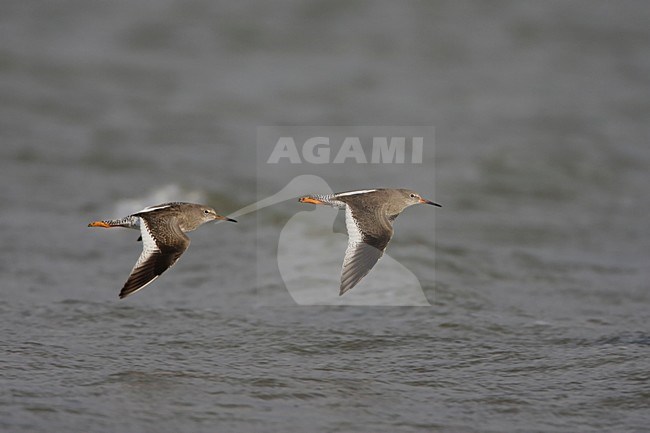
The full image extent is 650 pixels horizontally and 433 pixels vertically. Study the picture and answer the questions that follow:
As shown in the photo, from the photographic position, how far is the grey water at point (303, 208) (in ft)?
19.8

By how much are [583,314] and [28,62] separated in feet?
32.4

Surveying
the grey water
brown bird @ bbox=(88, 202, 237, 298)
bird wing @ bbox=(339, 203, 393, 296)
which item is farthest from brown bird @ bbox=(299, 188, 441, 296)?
brown bird @ bbox=(88, 202, 237, 298)

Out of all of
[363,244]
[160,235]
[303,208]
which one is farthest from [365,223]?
[303,208]

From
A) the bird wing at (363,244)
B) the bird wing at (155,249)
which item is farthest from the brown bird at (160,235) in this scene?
the bird wing at (363,244)

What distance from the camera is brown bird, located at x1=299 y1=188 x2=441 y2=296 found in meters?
6.29

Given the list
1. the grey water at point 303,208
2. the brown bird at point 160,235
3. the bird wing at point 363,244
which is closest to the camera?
the grey water at point 303,208

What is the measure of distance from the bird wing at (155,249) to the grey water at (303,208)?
24.2 inches

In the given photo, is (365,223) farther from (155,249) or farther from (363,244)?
(155,249)

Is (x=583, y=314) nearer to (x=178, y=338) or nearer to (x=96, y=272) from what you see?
(x=178, y=338)

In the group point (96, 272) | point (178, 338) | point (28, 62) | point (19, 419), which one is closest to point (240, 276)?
point (96, 272)

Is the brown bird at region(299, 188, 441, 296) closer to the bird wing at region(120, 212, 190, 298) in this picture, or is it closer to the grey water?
the grey water

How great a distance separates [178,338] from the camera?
708 cm

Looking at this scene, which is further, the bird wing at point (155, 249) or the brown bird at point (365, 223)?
the brown bird at point (365, 223)

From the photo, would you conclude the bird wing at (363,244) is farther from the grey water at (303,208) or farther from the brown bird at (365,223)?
the grey water at (303,208)
